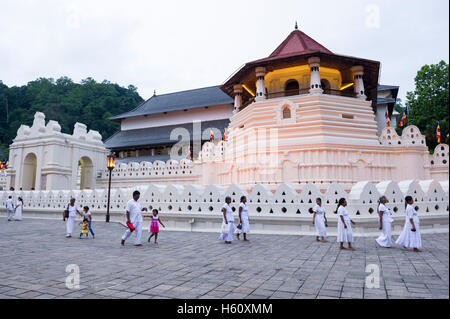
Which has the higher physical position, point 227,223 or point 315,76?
point 315,76

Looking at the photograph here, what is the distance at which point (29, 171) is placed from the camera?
83.5ft

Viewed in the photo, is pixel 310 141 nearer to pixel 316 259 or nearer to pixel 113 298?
pixel 316 259

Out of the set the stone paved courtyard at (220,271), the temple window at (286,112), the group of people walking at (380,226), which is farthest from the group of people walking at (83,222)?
the temple window at (286,112)

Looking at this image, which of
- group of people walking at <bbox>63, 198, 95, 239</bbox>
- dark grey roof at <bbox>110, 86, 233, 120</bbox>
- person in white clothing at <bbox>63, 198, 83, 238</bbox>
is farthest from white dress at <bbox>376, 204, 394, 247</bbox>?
dark grey roof at <bbox>110, 86, 233, 120</bbox>

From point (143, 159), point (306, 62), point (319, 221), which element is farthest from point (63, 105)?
point (319, 221)

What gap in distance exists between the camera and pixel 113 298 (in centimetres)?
379

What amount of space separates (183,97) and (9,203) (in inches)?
1048

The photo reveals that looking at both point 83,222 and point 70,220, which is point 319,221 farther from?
point 70,220

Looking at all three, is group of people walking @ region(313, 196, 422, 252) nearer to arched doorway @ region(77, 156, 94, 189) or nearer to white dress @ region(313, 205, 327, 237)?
A: white dress @ region(313, 205, 327, 237)

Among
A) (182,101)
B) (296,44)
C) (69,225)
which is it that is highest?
(182,101)

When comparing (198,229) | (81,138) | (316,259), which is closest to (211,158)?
(198,229)

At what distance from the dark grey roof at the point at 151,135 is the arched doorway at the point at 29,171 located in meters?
9.03

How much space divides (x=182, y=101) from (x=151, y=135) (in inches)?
284

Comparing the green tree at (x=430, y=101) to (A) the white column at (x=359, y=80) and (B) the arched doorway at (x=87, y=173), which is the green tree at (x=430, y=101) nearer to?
(A) the white column at (x=359, y=80)
